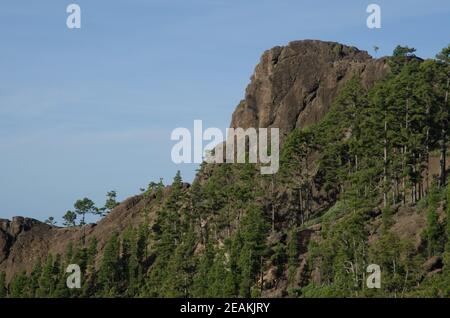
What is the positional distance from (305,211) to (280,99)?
95.1 feet

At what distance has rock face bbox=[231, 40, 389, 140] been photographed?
122500mm

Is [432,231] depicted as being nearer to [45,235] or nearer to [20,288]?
[20,288]

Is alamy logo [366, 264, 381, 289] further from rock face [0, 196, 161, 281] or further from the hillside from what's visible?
rock face [0, 196, 161, 281]

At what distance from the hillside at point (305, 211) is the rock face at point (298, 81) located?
0.21 m

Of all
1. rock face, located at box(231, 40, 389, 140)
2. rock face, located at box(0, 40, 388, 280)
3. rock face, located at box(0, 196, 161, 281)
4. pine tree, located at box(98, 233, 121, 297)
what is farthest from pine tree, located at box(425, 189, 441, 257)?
rock face, located at box(0, 196, 161, 281)

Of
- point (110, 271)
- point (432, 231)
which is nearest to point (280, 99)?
point (110, 271)

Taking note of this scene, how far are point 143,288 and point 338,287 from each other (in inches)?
1460

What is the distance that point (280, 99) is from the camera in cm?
12738

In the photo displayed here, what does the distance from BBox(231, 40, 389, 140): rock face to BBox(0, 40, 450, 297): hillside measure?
0.21 metres

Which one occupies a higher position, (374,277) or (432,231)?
(432,231)

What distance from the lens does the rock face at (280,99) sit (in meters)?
123

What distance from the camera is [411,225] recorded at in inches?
2820

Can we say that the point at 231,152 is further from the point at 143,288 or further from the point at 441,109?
the point at 441,109
